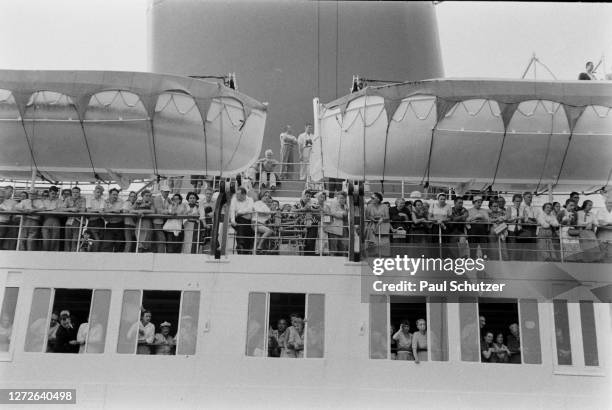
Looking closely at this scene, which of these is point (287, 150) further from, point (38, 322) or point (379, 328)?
point (38, 322)

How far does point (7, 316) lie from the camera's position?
27.3 ft

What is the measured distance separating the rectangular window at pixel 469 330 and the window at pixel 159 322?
9.91ft

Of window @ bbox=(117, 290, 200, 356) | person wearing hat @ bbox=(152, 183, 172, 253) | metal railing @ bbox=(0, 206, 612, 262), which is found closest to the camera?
window @ bbox=(117, 290, 200, 356)

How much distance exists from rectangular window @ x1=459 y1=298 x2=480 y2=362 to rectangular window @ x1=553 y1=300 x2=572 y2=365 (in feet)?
3.01

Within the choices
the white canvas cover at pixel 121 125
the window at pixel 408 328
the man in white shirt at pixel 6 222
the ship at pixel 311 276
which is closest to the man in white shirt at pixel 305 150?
the ship at pixel 311 276

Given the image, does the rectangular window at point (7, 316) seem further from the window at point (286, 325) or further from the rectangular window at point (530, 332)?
the rectangular window at point (530, 332)

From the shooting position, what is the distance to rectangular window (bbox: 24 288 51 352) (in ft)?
26.8

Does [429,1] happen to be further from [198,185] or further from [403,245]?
[403,245]

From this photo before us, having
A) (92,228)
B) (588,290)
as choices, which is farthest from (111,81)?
(588,290)

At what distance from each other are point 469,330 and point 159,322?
3556 mm

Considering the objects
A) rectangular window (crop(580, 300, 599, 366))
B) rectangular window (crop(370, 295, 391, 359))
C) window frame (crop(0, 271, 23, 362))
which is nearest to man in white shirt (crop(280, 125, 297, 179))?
rectangular window (crop(370, 295, 391, 359))

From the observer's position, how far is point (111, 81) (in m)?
9.34

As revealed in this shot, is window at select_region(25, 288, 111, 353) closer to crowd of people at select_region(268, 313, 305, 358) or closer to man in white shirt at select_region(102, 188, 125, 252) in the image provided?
man in white shirt at select_region(102, 188, 125, 252)

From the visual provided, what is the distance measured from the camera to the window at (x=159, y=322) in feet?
26.5
